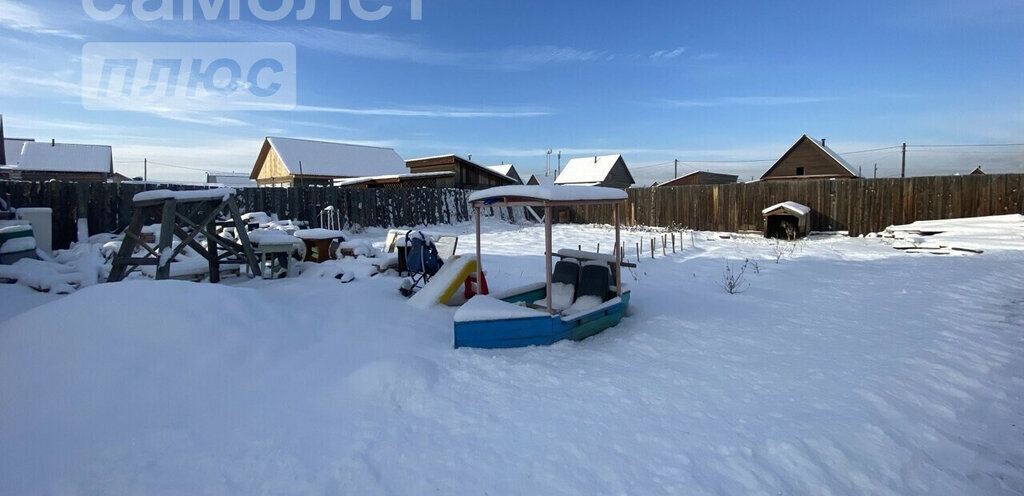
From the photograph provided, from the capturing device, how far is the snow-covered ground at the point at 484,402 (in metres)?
2.77

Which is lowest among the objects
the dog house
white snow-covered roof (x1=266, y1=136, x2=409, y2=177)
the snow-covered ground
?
the snow-covered ground

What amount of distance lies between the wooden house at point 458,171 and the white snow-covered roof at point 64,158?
23.9 meters

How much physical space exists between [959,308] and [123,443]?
9.00m

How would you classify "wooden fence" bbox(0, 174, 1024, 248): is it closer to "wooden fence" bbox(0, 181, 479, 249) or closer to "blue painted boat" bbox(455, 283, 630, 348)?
"wooden fence" bbox(0, 181, 479, 249)

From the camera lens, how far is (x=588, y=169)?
46312mm

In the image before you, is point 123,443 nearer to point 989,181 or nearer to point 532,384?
point 532,384

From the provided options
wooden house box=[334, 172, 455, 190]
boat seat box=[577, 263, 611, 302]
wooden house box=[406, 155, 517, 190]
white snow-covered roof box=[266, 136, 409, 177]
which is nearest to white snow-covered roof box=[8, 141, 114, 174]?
white snow-covered roof box=[266, 136, 409, 177]

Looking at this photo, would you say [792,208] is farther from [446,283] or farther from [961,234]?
[446,283]

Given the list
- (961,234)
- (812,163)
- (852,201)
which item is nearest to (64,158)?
(852,201)

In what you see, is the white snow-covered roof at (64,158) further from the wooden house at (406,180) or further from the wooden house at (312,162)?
the wooden house at (406,180)

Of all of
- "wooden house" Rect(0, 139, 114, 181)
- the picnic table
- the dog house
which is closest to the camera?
the picnic table

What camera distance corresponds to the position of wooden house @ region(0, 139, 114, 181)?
103ft

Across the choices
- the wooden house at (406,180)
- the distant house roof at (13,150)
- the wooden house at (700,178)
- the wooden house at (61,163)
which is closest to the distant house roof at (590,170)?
the wooden house at (700,178)

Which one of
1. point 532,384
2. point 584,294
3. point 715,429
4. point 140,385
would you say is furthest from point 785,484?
point 140,385
